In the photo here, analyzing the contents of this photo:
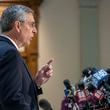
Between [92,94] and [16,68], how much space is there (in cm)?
123

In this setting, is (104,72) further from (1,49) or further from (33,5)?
(33,5)

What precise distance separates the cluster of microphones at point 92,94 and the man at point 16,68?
2.63ft

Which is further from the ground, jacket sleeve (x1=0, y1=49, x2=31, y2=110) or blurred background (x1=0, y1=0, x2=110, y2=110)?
jacket sleeve (x1=0, y1=49, x2=31, y2=110)

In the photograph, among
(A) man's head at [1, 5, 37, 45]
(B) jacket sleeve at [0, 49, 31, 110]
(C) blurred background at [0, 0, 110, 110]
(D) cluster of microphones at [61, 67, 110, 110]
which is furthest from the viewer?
(C) blurred background at [0, 0, 110, 110]

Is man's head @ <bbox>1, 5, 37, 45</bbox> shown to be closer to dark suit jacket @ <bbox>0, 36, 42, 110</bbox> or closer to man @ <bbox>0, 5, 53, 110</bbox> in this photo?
man @ <bbox>0, 5, 53, 110</bbox>

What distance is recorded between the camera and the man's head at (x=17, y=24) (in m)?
2.05

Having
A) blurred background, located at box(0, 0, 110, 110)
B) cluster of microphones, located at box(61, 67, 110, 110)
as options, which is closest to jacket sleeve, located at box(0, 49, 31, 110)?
cluster of microphones, located at box(61, 67, 110, 110)

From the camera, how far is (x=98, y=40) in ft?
19.2

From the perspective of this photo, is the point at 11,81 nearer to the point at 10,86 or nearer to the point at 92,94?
the point at 10,86

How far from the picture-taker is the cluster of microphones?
9.61 ft

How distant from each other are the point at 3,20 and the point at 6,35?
3.4 inches

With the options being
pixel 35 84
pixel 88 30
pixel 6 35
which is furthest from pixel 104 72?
pixel 88 30

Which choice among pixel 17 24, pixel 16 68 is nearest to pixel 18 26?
pixel 17 24

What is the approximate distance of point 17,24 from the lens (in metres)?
2.06
